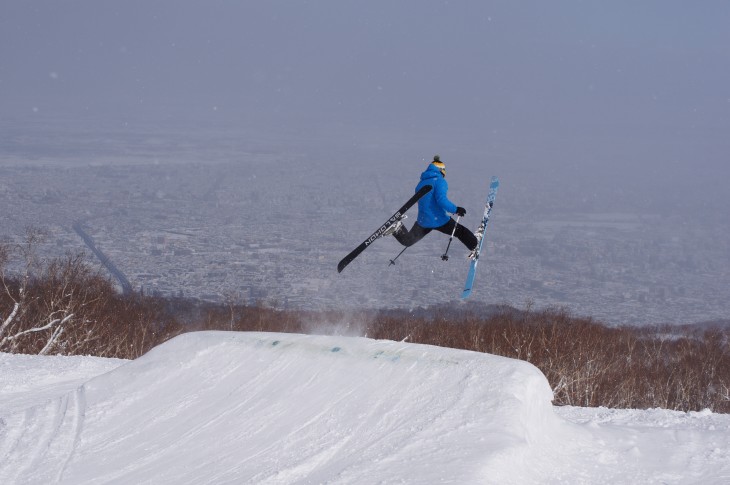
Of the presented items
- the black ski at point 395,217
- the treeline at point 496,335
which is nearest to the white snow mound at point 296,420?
the black ski at point 395,217

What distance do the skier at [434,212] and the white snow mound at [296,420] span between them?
254 centimetres

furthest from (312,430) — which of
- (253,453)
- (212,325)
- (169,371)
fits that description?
(212,325)

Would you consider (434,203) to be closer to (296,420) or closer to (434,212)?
(434,212)

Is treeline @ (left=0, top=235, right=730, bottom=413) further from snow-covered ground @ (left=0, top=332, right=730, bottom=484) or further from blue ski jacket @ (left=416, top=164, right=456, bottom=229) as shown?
blue ski jacket @ (left=416, top=164, right=456, bottom=229)

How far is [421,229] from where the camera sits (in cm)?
1173

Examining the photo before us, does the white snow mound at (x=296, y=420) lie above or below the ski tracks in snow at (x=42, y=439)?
above

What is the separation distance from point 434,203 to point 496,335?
50.8 meters

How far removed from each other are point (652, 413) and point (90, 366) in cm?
994

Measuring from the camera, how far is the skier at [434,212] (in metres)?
11.2

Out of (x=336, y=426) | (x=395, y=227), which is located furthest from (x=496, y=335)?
(x=336, y=426)

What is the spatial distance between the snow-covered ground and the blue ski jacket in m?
2.51

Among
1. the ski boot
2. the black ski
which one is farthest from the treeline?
the ski boot

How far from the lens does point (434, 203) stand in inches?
449

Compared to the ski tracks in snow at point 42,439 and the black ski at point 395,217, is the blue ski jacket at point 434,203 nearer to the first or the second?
the black ski at point 395,217
